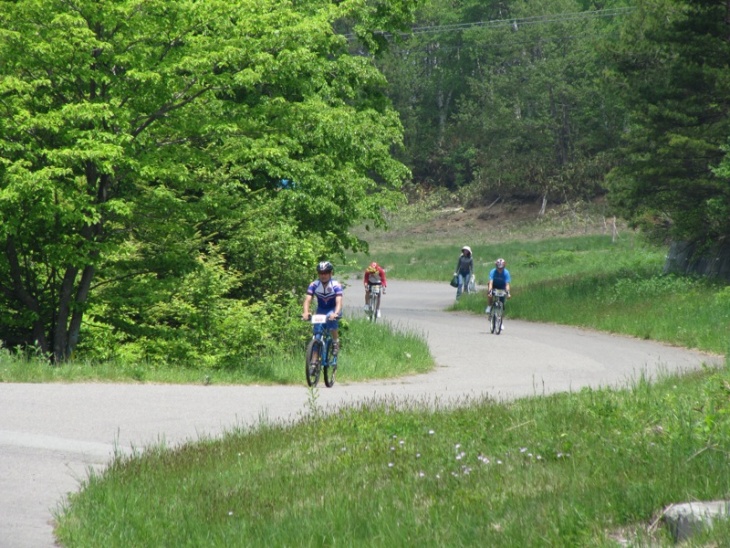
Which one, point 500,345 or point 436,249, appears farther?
point 436,249

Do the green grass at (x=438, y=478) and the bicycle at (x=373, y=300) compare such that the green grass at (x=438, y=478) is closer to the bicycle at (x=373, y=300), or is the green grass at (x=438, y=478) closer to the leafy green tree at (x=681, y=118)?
the bicycle at (x=373, y=300)

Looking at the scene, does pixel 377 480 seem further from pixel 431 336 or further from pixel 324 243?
pixel 431 336

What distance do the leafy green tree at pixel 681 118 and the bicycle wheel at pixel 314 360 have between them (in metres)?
17.2

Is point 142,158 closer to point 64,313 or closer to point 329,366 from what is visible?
point 64,313

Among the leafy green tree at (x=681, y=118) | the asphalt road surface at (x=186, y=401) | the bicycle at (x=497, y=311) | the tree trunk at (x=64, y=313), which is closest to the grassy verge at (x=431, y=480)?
the asphalt road surface at (x=186, y=401)

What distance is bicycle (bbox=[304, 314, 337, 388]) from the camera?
51.6 feet

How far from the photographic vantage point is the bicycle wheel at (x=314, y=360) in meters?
15.7

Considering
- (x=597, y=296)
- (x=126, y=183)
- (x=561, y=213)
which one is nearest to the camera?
(x=126, y=183)

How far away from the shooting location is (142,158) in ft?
56.8

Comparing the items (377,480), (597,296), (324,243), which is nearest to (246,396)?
(377,480)

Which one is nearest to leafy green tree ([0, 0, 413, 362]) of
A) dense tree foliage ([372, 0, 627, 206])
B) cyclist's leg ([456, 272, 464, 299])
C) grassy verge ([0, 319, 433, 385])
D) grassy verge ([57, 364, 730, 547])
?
grassy verge ([0, 319, 433, 385])

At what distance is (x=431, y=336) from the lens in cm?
2678

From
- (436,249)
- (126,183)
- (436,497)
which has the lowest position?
(436,249)

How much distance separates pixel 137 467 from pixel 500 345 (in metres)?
16.4
